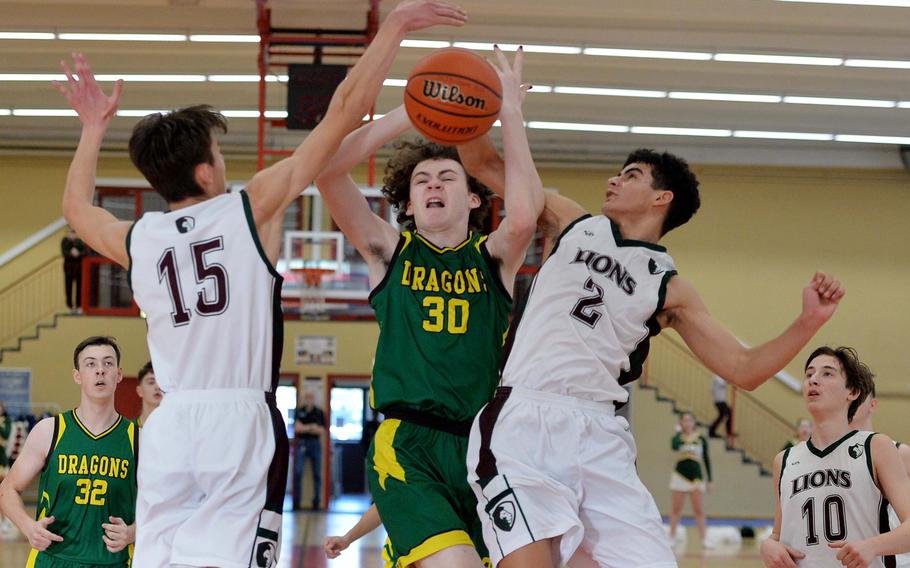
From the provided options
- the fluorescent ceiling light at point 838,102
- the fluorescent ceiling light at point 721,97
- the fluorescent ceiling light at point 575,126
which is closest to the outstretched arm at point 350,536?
the fluorescent ceiling light at point 721,97

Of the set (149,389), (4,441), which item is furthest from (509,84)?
(4,441)

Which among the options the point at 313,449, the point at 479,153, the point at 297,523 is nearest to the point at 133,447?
the point at 479,153

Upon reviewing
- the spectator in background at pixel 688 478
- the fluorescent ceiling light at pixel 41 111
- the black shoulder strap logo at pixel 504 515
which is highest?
the fluorescent ceiling light at pixel 41 111

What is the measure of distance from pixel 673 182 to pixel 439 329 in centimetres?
113

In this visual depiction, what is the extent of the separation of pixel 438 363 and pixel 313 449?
49.1 feet

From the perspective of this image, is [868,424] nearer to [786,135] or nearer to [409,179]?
[409,179]

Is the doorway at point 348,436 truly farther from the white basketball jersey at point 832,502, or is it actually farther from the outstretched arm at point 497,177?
the outstretched arm at point 497,177

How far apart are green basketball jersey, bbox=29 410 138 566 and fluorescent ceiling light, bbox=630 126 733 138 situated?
15.3 metres

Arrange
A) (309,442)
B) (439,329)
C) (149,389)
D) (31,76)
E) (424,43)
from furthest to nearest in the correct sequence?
(309,442) → (31,76) → (424,43) → (149,389) → (439,329)

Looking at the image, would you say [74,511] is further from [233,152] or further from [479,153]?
[233,152]

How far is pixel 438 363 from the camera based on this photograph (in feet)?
14.2

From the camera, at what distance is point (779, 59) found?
637 inches

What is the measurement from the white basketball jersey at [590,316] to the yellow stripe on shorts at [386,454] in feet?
1.65

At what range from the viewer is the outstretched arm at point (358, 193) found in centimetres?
445
